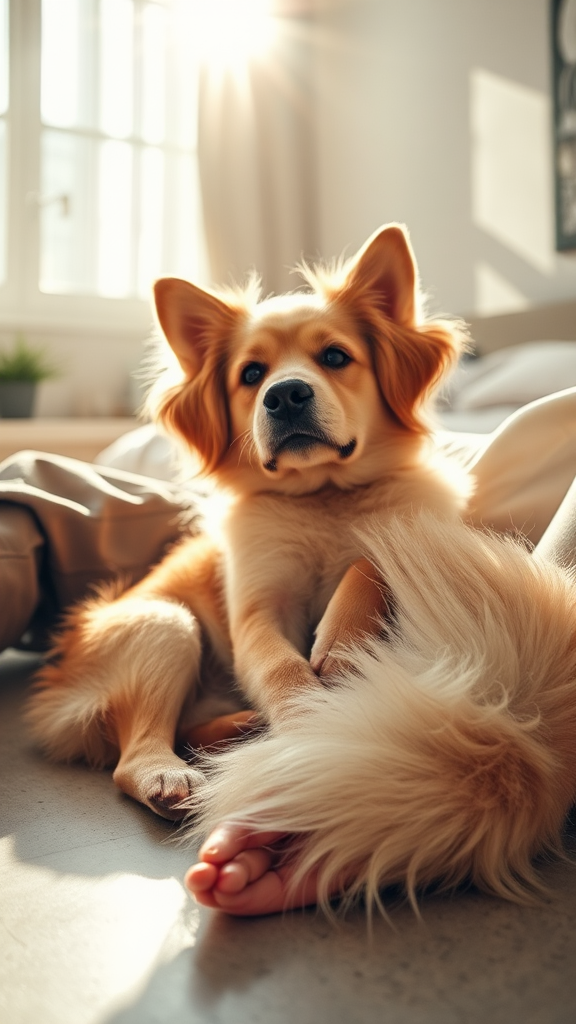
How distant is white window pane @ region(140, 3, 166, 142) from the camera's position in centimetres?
468

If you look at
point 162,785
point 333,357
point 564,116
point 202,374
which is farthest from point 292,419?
point 564,116

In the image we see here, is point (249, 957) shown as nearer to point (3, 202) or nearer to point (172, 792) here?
point (172, 792)

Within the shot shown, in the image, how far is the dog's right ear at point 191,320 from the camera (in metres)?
1.47

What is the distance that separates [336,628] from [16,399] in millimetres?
3324

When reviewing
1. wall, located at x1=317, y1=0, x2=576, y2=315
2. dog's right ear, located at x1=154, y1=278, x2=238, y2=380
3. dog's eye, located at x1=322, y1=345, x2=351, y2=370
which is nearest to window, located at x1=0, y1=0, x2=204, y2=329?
wall, located at x1=317, y1=0, x2=576, y2=315

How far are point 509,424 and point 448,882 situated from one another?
0.80 m

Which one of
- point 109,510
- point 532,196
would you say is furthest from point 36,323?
point 109,510

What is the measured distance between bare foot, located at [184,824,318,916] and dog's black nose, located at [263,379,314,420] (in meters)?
0.68

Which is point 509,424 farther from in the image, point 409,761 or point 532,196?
point 532,196

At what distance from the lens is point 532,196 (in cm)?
372

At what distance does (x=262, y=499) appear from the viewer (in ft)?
4.66

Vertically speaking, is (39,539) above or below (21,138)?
below

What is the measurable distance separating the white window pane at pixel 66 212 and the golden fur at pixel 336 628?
3.28 metres

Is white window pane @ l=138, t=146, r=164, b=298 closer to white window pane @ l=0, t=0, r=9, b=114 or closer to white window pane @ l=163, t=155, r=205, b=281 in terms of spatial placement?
white window pane @ l=163, t=155, r=205, b=281
